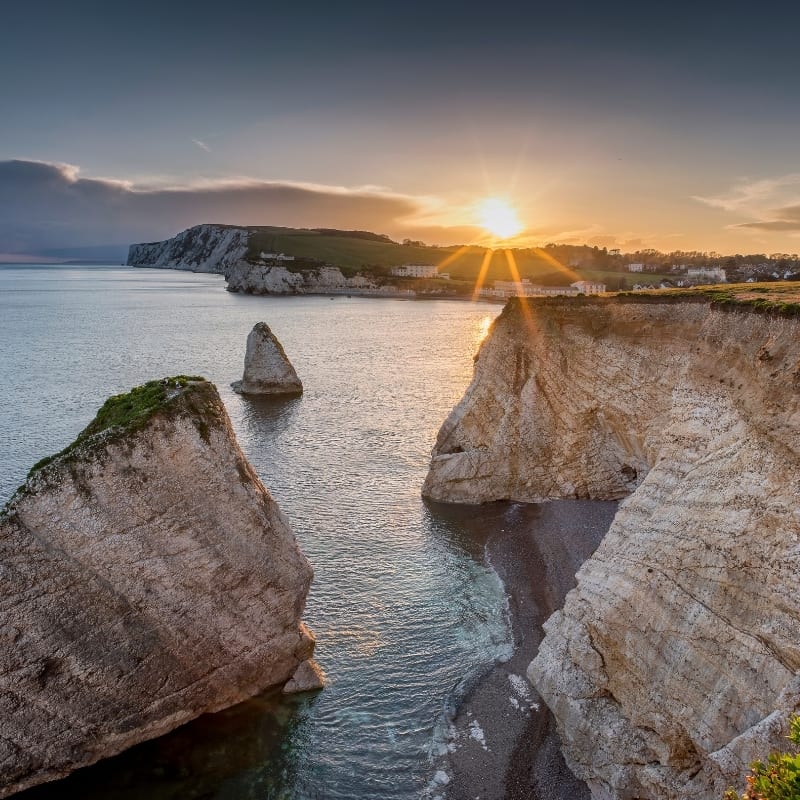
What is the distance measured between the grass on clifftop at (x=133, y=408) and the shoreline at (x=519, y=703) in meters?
13.3

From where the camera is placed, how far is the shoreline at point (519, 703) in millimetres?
17219

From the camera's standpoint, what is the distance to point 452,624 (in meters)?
24.8

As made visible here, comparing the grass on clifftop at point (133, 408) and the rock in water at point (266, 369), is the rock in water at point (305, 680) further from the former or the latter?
the rock in water at point (266, 369)

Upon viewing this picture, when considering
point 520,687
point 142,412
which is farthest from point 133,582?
point 520,687

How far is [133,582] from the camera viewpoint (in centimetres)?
1708

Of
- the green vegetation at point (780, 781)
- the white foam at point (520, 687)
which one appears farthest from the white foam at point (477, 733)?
the green vegetation at point (780, 781)

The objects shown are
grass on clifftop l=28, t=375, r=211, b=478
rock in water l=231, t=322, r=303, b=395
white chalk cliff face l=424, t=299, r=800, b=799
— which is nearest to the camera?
white chalk cliff face l=424, t=299, r=800, b=799

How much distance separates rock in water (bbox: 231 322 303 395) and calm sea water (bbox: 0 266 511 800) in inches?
95.3

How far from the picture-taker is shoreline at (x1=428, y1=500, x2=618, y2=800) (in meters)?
17.2

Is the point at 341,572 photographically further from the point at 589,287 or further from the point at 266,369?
the point at 589,287

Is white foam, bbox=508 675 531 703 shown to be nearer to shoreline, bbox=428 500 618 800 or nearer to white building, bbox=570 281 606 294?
shoreline, bbox=428 500 618 800

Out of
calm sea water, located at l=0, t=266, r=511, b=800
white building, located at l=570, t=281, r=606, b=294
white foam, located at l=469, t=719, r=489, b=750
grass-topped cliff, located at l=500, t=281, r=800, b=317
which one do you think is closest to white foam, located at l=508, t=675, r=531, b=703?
calm sea water, located at l=0, t=266, r=511, b=800

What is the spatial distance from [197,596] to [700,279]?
634 feet

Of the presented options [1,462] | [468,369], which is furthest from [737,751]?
[468,369]
